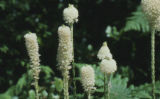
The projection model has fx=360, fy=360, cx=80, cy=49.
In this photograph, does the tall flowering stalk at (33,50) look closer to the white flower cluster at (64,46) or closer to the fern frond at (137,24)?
the white flower cluster at (64,46)

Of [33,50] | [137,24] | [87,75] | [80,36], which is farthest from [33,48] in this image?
[80,36]

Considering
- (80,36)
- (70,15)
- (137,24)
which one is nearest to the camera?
(70,15)

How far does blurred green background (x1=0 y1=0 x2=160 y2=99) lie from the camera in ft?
13.3

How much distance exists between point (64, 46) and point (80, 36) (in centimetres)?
270

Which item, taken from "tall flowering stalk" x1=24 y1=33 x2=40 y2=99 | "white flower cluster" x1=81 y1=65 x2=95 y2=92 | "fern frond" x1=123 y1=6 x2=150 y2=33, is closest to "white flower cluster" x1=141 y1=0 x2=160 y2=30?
"white flower cluster" x1=81 y1=65 x2=95 y2=92

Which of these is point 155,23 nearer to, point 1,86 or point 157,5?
point 157,5

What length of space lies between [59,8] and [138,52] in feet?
3.80

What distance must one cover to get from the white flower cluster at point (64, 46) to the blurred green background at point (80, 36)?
74.5 inches

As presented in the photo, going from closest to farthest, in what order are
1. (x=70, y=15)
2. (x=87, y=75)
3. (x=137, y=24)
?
(x=87, y=75) → (x=70, y=15) → (x=137, y=24)

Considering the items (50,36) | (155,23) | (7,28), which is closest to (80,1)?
(50,36)

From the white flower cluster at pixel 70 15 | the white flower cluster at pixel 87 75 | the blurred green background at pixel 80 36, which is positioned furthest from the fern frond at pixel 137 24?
the white flower cluster at pixel 87 75

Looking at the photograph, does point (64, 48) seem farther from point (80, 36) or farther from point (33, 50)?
point (80, 36)

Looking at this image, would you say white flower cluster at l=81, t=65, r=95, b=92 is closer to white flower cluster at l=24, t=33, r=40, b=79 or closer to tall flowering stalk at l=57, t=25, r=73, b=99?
tall flowering stalk at l=57, t=25, r=73, b=99

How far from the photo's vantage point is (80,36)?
455 centimetres
